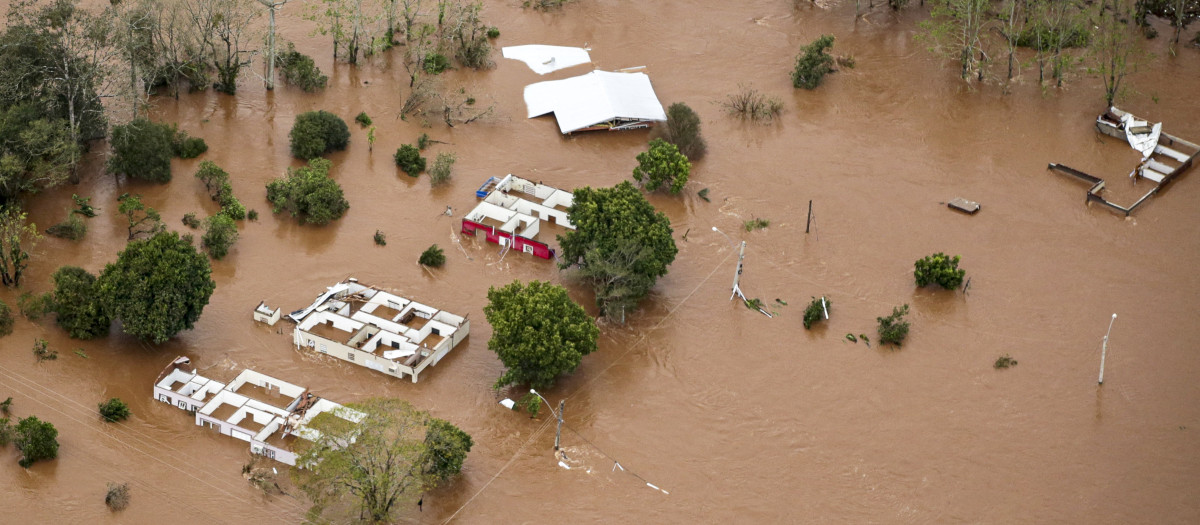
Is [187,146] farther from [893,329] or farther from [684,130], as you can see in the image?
[893,329]

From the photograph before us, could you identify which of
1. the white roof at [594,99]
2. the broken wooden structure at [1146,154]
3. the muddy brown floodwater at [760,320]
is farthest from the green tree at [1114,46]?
the white roof at [594,99]

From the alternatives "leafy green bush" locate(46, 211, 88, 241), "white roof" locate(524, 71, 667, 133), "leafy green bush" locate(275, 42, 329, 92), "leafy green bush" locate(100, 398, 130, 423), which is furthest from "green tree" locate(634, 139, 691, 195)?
"leafy green bush" locate(100, 398, 130, 423)

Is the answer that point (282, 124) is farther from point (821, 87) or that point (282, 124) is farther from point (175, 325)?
point (821, 87)

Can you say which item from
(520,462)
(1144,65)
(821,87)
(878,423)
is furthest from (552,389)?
(1144,65)

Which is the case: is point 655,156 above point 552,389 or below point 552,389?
above

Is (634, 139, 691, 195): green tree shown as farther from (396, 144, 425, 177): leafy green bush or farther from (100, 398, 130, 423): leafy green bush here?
(100, 398, 130, 423): leafy green bush

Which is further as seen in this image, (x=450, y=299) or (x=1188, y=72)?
(x=1188, y=72)

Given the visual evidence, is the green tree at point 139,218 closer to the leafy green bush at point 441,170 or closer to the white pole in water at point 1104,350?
the leafy green bush at point 441,170
